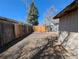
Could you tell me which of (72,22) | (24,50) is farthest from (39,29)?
(24,50)

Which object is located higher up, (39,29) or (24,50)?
(39,29)

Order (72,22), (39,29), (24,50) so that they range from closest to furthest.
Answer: (24,50) → (72,22) → (39,29)

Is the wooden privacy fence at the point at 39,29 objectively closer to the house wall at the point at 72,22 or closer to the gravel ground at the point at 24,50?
the house wall at the point at 72,22

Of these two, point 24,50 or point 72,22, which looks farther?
point 72,22

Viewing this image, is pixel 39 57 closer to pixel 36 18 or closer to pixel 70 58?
pixel 70 58

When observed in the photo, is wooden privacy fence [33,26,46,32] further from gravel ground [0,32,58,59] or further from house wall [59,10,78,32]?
gravel ground [0,32,58,59]

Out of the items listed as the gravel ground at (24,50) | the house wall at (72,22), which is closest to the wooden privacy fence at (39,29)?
the house wall at (72,22)

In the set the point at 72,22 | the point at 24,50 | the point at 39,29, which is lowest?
the point at 24,50

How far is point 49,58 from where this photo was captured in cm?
589

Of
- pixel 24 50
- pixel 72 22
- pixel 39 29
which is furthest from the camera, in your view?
pixel 39 29

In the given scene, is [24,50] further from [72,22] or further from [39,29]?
[39,29]

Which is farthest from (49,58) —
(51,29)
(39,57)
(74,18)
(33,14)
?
(33,14)

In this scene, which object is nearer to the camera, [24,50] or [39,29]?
[24,50]

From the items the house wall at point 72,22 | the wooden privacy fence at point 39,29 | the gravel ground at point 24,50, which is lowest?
the gravel ground at point 24,50
